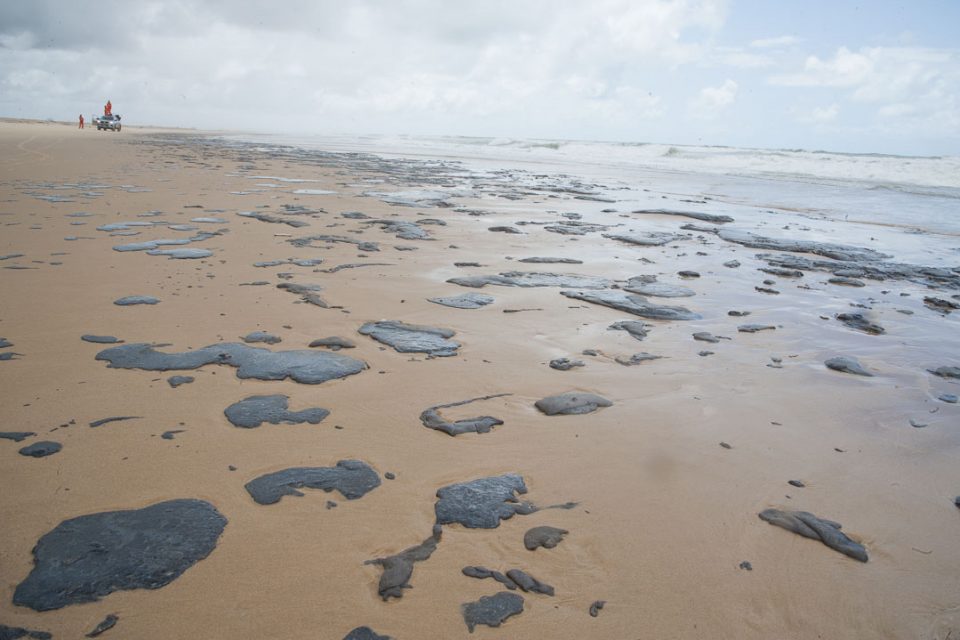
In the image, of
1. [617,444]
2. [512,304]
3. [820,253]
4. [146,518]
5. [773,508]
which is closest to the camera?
[146,518]

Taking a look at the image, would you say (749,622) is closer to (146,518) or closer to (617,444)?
(617,444)

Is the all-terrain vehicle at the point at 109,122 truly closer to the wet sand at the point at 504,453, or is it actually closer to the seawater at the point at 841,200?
the seawater at the point at 841,200

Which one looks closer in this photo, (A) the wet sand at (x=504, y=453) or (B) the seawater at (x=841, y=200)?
(A) the wet sand at (x=504, y=453)

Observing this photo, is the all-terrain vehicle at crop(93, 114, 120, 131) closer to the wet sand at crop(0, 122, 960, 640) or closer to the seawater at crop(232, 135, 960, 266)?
the seawater at crop(232, 135, 960, 266)

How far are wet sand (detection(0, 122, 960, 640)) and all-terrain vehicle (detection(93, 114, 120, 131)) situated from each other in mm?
44791

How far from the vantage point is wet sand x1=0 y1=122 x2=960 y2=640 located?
67.7 inches

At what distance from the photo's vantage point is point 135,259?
5438mm

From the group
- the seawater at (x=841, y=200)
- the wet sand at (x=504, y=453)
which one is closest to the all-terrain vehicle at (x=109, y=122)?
the seawater at (x=841, y=200)

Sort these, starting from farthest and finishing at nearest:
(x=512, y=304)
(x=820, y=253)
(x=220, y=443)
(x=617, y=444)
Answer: (x=820, y=253) → (x=512, y=304) → (x=617, y=444) → (x=220, y=443)

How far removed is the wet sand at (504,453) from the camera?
5.64ft

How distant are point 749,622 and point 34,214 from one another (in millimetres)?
8687

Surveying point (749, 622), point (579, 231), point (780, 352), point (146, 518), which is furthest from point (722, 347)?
point (579, 231)

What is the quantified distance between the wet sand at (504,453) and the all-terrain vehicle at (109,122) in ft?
147

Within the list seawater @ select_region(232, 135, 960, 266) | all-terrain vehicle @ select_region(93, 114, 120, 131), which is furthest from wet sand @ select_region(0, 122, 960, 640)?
all-terrain vehicle @ select_region(93, 114, 120, 131)
